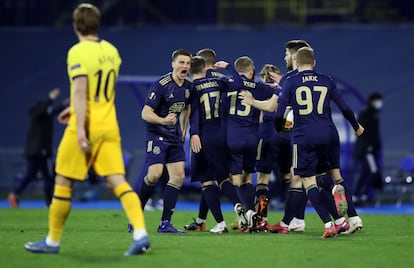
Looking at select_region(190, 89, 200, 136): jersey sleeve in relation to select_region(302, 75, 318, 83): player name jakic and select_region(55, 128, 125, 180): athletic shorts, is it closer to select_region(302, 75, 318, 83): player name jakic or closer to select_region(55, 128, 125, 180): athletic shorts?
select_region(302, 75, 318, 83): player name jakic

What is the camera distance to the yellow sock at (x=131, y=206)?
1116cm

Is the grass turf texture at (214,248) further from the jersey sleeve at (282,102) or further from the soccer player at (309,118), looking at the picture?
the jersey sleeve at (282,102)

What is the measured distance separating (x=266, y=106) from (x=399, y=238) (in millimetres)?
2465

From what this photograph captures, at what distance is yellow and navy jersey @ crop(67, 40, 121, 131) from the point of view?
11.1m

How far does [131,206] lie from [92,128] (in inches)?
34.4

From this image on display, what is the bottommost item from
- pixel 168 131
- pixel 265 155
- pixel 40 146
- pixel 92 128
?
pixel 40 146

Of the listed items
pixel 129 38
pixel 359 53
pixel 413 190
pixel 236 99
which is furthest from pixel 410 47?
pixel 236 99

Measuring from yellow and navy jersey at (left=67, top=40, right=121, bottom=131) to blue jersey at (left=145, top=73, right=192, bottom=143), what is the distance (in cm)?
373

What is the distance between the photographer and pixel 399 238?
1466 centimetres

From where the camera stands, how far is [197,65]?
15852 millimetres

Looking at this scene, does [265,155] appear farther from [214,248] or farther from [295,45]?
[214,248]

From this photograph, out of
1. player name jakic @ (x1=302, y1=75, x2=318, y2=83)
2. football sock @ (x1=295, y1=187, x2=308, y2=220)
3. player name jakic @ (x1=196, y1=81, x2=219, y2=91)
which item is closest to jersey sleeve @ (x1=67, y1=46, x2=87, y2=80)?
player name jakic @ (x1=302, y1=75, x2=318, y2=83)

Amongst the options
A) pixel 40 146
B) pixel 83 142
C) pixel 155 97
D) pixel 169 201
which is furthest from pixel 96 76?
pixel 40 146

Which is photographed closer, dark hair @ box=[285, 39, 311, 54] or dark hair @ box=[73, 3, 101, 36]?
dark hair @ box=[73, 3, 101, 36]
